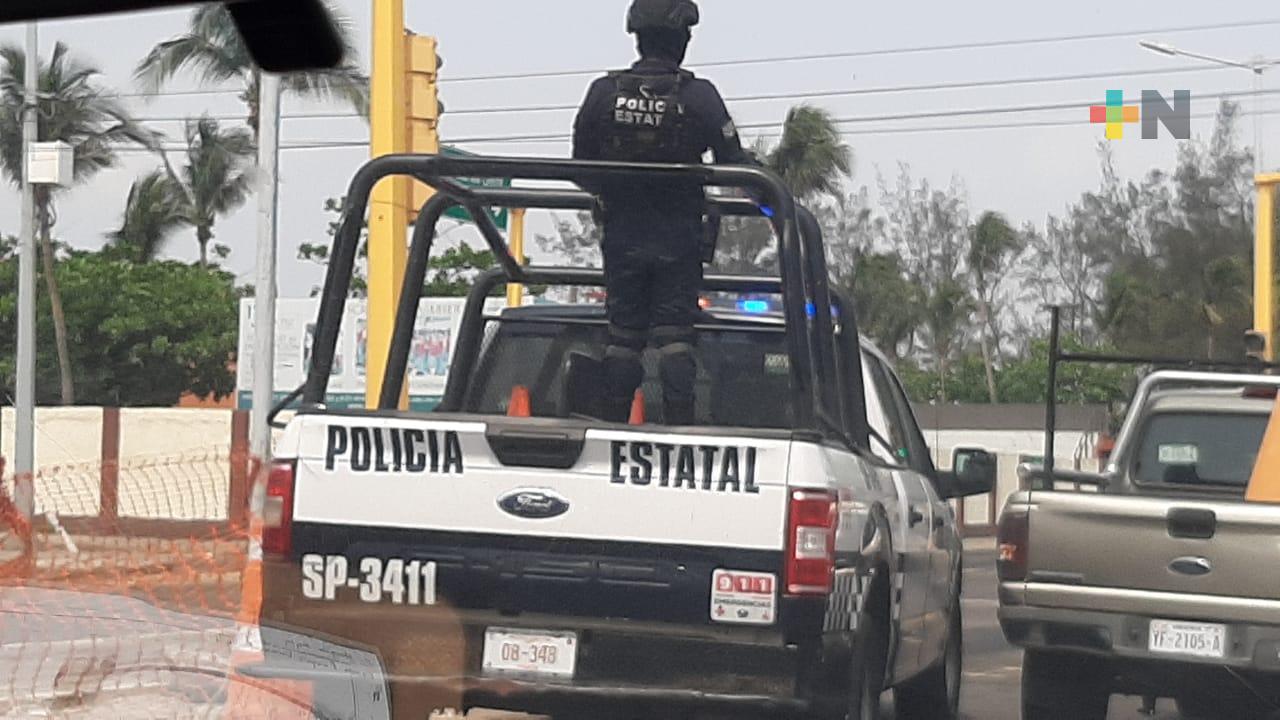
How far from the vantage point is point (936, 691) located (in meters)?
9.54

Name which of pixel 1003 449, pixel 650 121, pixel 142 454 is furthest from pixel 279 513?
pixel 1003 449

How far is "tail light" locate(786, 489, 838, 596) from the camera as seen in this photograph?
6.36 meters

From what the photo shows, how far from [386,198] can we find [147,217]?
129ft

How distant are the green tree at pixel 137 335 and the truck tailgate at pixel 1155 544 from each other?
3587 cm

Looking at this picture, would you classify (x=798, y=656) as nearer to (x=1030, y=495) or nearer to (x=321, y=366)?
(x=321, y=366)

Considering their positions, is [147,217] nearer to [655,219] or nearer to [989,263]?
[989,263]

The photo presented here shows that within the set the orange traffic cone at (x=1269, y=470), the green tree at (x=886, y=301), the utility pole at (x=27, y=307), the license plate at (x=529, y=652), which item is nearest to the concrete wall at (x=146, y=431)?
the utility pole at (x=27, y=307)

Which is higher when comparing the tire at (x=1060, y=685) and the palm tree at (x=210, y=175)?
the palm tree at (x=210, y=175)

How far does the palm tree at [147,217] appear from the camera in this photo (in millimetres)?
47531

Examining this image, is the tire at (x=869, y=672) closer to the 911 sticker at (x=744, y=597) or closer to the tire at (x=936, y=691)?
the 911 sticker at (x=744, y=597)

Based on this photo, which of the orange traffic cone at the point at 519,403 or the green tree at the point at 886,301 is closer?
the orange traffic cone at the point at 519,403

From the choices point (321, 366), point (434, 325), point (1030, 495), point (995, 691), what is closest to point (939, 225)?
point (434, 325)

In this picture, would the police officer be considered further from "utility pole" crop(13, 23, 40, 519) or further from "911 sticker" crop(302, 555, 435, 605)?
"utility pole" crop(13, 23, 40, 519)

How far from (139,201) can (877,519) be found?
42.7 m
